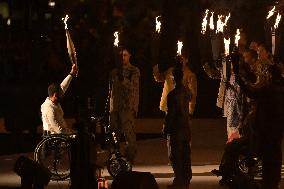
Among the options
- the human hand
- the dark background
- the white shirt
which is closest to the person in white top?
the white shirt

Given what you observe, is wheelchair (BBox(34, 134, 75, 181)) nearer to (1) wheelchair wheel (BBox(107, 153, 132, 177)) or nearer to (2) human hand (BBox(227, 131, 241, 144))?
(1) wheelchair wheel (BBox(107, 153, 132, 177))

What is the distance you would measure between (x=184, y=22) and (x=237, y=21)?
739cm

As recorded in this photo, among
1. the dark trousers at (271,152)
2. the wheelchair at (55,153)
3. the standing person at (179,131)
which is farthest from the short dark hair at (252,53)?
the dark trousers at (271,152)

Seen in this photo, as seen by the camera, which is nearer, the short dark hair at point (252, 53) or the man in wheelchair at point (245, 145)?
the man in wheelchair at point (245, 145)

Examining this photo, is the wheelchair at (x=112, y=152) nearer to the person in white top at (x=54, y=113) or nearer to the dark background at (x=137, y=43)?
the person in white top at (x=54, y=113)

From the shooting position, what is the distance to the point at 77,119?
1137 centimetres

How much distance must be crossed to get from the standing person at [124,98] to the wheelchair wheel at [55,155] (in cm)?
107

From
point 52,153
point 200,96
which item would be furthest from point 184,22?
A: point 52,153

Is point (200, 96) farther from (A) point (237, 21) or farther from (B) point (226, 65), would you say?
(B) point (226, 65)

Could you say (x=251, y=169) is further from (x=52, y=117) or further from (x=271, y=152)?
(x=52, y=117)

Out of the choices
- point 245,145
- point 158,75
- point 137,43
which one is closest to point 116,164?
point 158,75

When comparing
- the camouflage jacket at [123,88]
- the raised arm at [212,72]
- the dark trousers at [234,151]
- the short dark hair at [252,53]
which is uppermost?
the short dark hair at [252,53]

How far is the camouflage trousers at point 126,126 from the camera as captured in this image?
55.6 ft

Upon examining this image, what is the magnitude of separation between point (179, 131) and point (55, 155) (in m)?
2.43
